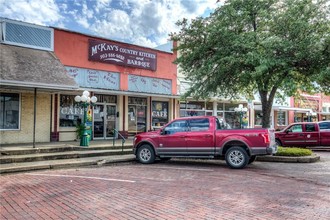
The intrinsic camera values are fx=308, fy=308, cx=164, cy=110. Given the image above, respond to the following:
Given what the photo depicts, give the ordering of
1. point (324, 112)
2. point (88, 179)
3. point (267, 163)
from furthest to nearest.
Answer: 1. point (324, 112)
2. point (267, 163)
3. point (88, 179)

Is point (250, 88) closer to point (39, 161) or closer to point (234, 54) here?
point (234, 54)

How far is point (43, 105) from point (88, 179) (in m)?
8.94

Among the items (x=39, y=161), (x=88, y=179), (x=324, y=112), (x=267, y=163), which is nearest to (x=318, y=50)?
(x=267, y=163)

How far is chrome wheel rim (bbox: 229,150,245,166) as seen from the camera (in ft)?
36.0

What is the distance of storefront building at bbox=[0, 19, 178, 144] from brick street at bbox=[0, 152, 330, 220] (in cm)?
536

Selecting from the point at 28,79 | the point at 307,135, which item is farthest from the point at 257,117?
the point at 28,79

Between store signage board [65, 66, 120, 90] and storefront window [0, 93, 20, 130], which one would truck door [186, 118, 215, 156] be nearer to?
store signage board [65, 66, 120, 90]

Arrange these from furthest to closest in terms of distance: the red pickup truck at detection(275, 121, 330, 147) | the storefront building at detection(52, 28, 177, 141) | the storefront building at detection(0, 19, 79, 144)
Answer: the red pickup truck at detection(275, 121, 330, 147) → the storefront building at detection(52, 28, 177, 141) → the storefront building at detection(0, 19, 79, 144)

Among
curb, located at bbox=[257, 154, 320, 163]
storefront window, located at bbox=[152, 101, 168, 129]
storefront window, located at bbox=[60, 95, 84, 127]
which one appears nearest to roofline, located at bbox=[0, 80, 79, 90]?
storefront window, located at bbox=[60, 95, 84, 127]

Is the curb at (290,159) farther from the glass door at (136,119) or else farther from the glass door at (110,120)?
the glass door at (110,120)

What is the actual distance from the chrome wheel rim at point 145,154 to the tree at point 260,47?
4.57 meters

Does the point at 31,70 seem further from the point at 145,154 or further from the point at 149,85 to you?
the point at 149,85

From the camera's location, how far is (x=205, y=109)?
25.5m

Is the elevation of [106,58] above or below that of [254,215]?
above
